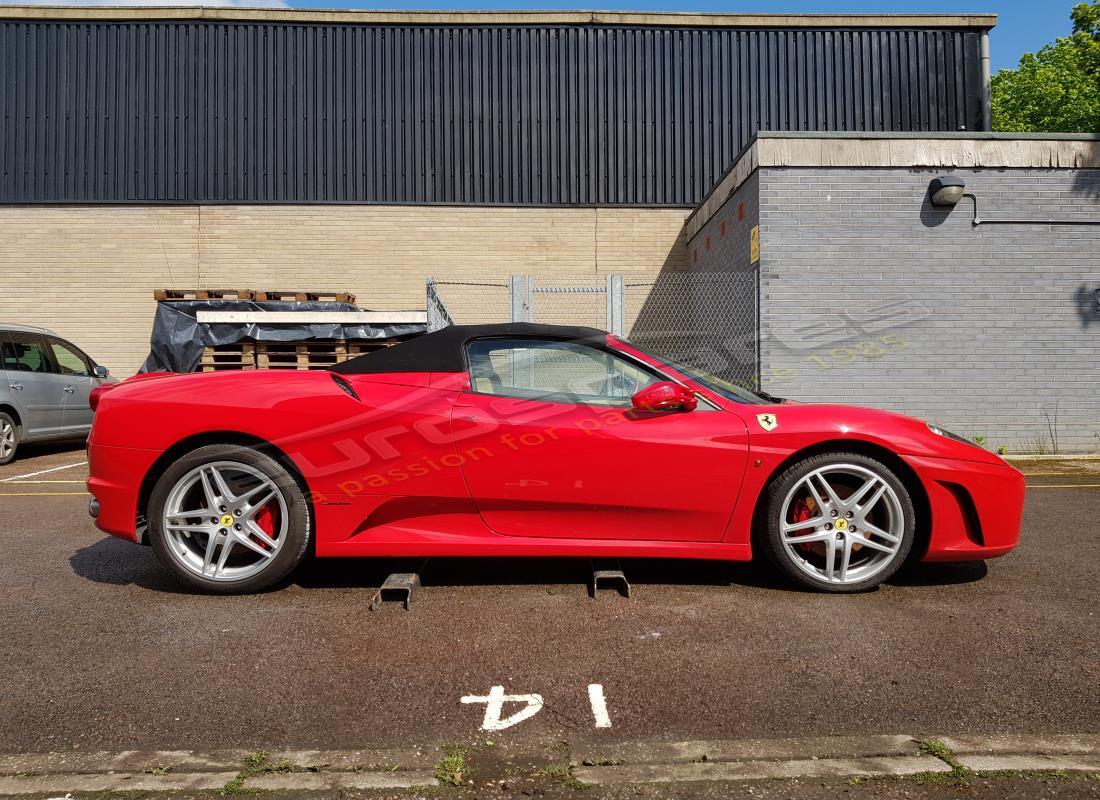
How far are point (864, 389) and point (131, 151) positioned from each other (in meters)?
14.2

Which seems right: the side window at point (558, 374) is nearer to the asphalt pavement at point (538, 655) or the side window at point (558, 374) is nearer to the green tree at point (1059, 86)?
the asphalt pavement at point (538, 655)

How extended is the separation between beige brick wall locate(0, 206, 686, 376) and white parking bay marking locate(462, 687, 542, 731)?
1186 centimetres

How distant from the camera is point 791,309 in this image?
8586mm

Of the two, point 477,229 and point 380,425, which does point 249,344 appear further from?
point 380,425

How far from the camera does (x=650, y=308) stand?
534 inches

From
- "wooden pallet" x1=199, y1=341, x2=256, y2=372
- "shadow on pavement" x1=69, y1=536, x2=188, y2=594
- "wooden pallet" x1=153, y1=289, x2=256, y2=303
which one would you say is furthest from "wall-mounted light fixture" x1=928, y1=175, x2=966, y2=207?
"wooden pallet" x1=153, y1=289, x2=256, y2=303

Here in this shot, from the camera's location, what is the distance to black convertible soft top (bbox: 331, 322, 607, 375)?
3.44m

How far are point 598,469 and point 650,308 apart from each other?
35.1ft

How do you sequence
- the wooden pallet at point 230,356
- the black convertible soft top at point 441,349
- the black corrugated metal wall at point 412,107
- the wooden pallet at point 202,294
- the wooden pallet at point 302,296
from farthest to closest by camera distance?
the black corrugated metal wall at point 412,107
the wooden pallet at point 302,296
the wooden pallet at point 202,294
the wooden pallet at point 230,356
the black convertible soft top at point 441,349

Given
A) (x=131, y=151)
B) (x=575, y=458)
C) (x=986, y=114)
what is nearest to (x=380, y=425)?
(x=575, y=458)

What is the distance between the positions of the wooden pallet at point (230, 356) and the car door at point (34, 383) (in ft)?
5.80

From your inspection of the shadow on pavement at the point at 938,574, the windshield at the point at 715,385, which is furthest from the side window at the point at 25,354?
the shadow on pavement at the point at 938,574

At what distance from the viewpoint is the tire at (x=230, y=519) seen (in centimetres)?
327

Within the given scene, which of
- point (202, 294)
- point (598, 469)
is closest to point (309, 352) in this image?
point (202, 294)
